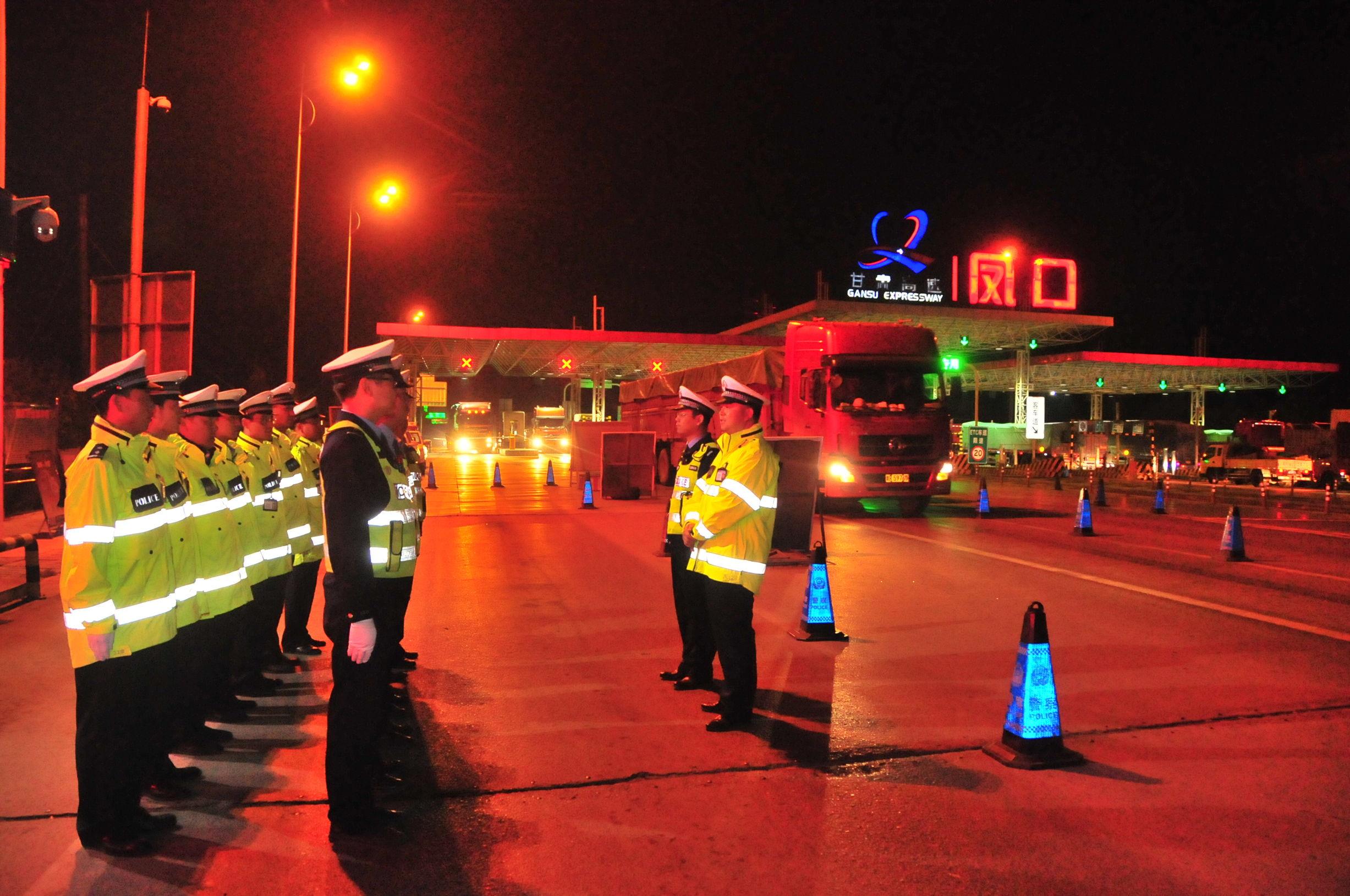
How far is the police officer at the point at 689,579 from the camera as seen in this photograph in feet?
21.0

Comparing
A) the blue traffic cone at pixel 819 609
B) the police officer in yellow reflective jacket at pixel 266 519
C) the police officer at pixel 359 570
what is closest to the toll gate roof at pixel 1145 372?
the blue traffic cone at pixel 819 609

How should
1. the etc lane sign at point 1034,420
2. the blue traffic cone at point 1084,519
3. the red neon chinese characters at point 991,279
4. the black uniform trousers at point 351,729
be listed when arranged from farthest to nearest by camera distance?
the etc lane sign at point 1034,420 < the red neon chinese characters at point 991,279 < the blue traffic cone at point 1084,519 < the black uniform trousers at point 351,729

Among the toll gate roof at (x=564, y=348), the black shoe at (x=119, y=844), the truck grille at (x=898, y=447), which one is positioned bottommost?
the black shoe at (x=119, y=844)

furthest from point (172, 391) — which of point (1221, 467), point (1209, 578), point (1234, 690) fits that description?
point (1221, 467)

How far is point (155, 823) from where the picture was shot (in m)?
4.24

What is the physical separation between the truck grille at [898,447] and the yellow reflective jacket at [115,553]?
14.7m

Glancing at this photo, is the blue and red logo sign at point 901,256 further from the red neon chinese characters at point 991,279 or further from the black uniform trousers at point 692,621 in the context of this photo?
the black uniform trousers at point 692,621

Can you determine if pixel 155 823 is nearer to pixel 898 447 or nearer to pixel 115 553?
pixel 115 553

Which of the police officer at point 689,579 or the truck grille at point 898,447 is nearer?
the police officer at point 689,579

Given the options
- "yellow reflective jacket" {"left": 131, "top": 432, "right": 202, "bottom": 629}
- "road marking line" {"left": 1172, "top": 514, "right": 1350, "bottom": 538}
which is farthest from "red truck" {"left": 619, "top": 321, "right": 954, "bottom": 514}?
"yellow reflective jacket" {"left": 131, "top": 432, "right": 202, "bottom": 629}

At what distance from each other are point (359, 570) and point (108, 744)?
4.22ft

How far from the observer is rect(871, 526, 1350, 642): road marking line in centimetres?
834

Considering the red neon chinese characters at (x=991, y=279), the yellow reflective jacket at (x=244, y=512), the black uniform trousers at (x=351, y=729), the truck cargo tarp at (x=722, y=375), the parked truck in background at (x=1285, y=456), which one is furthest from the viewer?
the red neon chinese characters at (x=991, y=279)

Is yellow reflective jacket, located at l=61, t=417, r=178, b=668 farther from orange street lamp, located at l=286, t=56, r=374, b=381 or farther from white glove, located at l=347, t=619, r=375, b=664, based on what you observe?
orange street lamp, located at l=286, t=56, r=374, b=381
